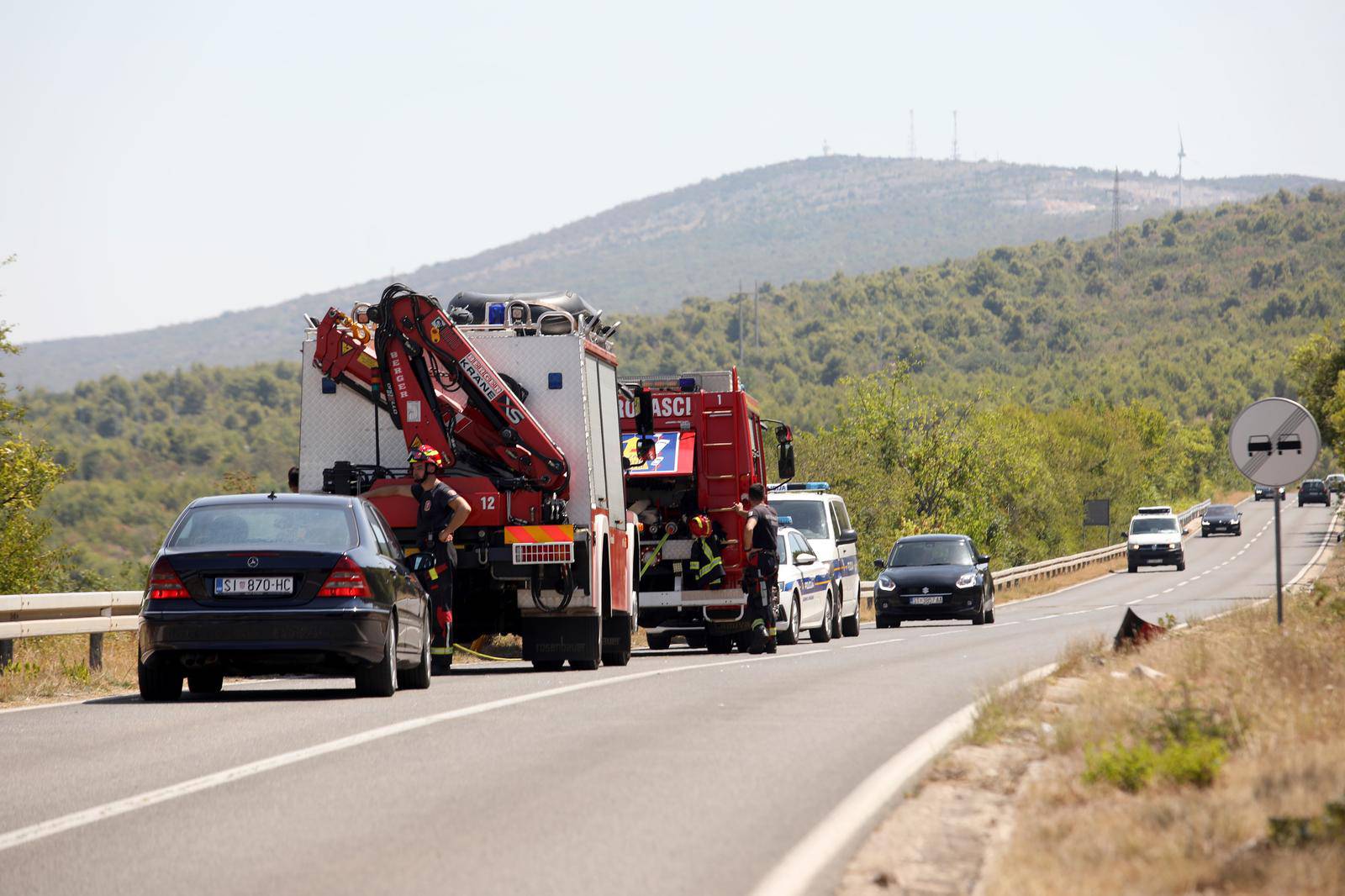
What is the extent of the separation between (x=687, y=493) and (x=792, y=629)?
115 inches

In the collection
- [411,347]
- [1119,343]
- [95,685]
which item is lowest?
[95,685]

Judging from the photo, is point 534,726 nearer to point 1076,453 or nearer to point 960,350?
point 1076,453

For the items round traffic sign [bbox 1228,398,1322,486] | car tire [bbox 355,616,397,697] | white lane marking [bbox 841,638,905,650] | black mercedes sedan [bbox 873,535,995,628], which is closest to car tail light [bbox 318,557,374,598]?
car tire [bbox 355,616,397,697]

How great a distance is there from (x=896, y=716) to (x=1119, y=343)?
580ft

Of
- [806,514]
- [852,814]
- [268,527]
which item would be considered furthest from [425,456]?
[806,514]

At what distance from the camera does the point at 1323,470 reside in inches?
7421

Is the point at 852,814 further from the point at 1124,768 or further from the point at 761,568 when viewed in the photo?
the point at 761,568

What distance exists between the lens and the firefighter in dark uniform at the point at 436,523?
15.4 metres

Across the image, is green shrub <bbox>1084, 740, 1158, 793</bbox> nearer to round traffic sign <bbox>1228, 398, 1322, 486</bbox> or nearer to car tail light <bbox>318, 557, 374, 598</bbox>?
car tail light <bbox>318, 557, 374, 598</bbox>

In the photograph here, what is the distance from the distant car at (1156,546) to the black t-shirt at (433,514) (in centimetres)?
5409

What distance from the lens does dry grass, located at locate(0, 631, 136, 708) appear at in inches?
557

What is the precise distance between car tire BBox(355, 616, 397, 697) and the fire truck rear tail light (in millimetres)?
2726

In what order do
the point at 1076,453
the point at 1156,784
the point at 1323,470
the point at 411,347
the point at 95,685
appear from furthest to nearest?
the point at 1323,470, the point at 1076,453, the point at 411,347, the point at 95,685, the point at 1156,784

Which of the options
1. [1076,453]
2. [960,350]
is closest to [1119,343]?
[960,350]
